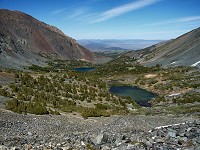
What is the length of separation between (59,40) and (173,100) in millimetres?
141072

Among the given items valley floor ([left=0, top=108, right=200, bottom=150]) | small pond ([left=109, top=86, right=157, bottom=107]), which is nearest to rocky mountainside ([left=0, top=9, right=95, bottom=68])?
small pond ([left=109, top=86, right=157, bottom=107])

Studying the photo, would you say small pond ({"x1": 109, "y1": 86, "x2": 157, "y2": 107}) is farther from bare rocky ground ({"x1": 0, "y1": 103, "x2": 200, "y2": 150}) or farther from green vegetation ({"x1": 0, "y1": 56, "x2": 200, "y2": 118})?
bare rocky ground ({"x1": 0, "y1": 103, "x2": 200, "y2": 150})

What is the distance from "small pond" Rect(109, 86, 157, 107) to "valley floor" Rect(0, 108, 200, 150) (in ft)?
57.7

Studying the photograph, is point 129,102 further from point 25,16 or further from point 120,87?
point 25,16

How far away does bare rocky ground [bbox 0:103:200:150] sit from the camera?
1284 centimetres

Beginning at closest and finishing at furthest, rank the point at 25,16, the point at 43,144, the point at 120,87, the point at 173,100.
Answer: the point at 43,144 < the point at 173,100 < the point at 120,87 < the point at 25,16

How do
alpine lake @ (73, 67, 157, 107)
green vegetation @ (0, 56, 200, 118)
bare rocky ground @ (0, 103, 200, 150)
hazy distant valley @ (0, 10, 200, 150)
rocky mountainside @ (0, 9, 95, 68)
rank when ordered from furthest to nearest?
rocky mountainside @ (0, 9, 95, 68) → alpine lake @ (73, 67, 157, 107) → green vegetation @ (0, 56, 200, 118) → hazy distant valley @ (0, 10, 200, 150) → bare rocky ground @ (0, 103, 200, 150)

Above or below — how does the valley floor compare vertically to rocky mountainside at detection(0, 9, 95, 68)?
below

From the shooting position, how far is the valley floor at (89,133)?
42.8 ft

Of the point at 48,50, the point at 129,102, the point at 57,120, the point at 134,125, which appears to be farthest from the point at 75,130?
the point at 48,50

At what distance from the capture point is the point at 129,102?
3912 cm

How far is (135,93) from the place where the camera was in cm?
5009

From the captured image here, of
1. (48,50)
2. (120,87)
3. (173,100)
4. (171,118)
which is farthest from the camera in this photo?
(48,50)

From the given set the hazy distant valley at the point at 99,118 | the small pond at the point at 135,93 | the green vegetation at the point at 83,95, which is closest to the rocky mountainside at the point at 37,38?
→ the small pond at the point at 135,93
